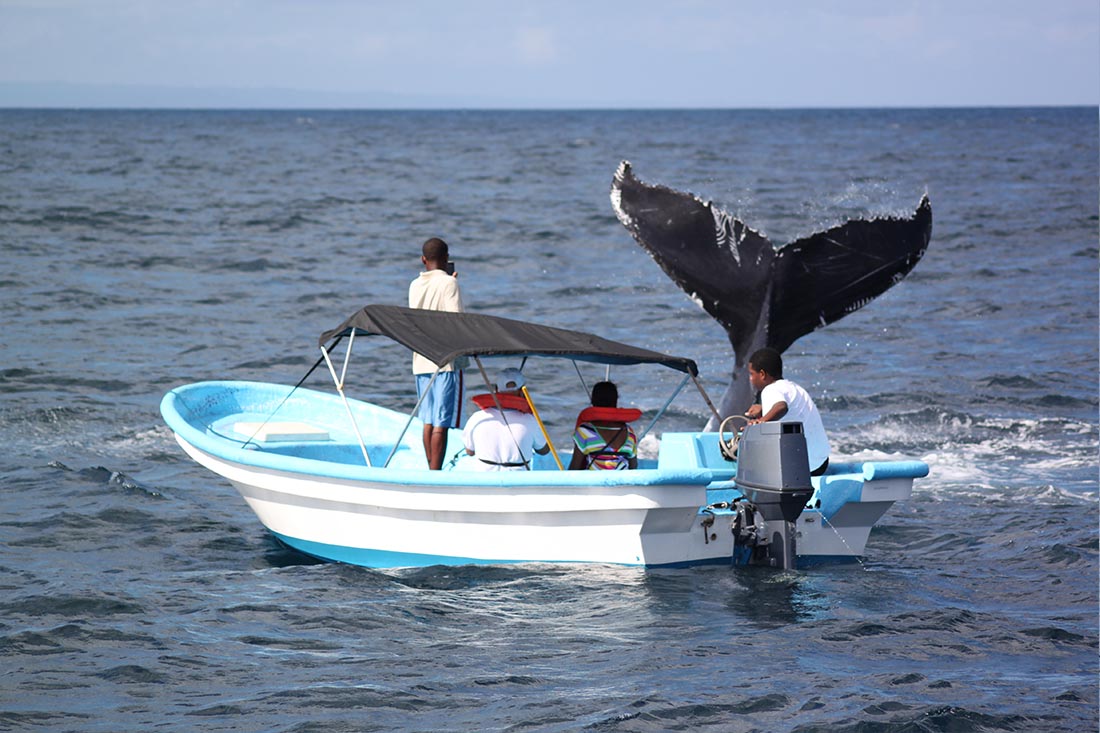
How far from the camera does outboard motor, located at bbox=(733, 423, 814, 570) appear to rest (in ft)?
29.0

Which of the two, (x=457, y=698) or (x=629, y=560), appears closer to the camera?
(x=457, y=698)

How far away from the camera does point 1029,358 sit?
18.9m

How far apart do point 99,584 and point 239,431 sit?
84.4 inches

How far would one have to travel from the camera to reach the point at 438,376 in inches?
412

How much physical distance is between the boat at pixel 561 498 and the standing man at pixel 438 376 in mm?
297

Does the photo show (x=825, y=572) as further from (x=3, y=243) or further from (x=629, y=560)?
(x=3, y=243)

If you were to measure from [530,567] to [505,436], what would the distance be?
3.15 feet

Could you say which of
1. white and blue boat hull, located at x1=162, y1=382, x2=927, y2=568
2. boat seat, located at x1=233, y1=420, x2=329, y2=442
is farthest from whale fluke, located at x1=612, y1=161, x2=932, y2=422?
boat seat, located at x1=233, y1=420, x2=329, y2=442

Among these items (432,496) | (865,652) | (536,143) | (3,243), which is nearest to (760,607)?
(865,652)

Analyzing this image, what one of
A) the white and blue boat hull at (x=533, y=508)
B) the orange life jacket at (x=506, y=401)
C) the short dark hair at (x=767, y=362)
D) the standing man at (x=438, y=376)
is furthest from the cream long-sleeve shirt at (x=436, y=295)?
the short dark hair at (x=767, y=362)

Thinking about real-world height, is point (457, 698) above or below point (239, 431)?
below

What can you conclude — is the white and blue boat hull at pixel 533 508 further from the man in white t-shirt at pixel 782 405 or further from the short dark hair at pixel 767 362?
the short dark hair at pixel 767 362

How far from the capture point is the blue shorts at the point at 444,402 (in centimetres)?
1036

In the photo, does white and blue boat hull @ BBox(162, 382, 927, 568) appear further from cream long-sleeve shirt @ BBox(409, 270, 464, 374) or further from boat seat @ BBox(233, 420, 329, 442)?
cream long-sleeve shirt @ BBox(409, 270, 464, 374)
